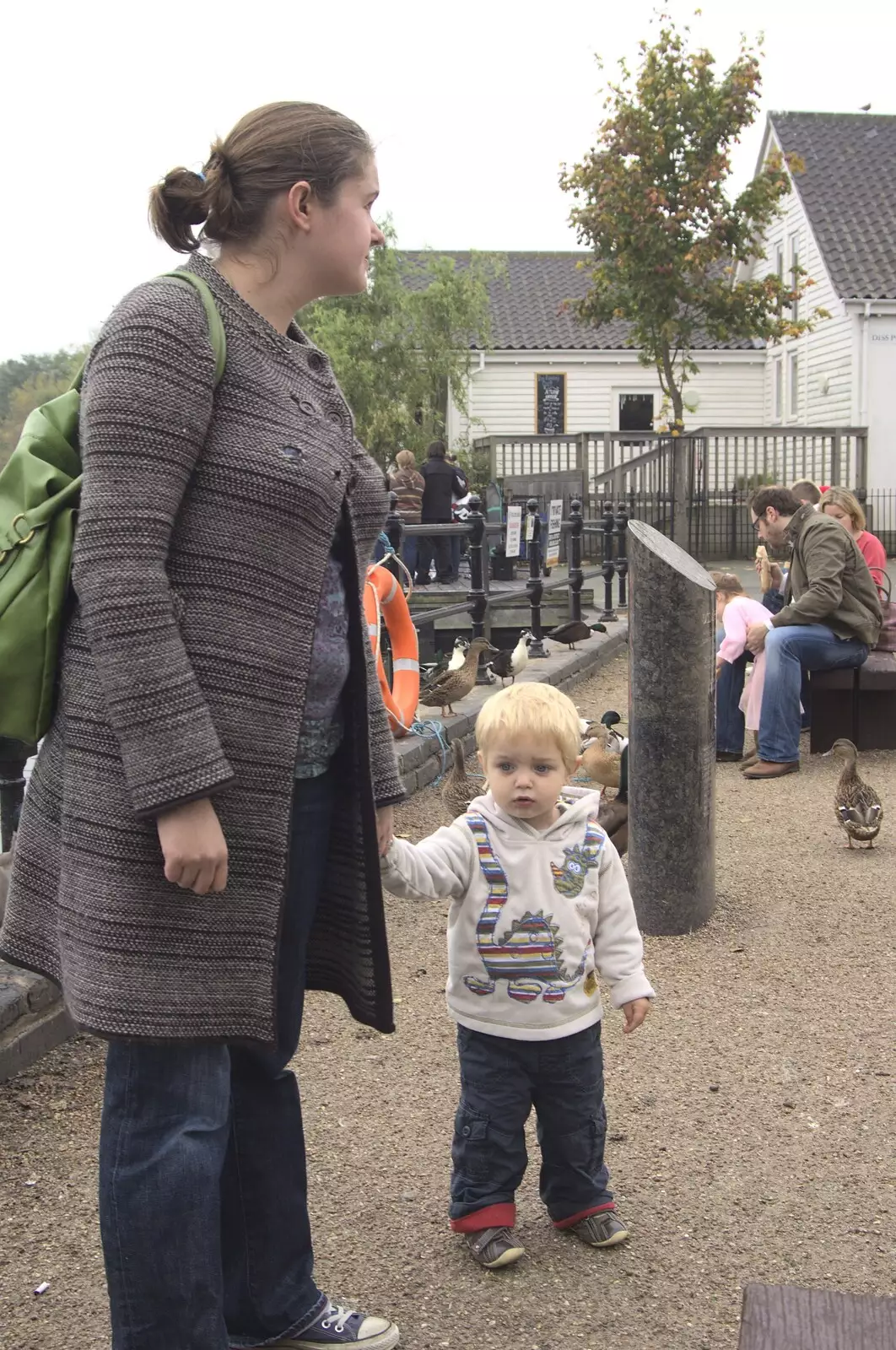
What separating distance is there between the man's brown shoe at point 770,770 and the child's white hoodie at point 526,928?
5296 millimetres

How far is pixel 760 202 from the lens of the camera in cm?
2722

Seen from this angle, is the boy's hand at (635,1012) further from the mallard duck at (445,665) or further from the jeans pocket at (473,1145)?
the mallard duck at (445,665)

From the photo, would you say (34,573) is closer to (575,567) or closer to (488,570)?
(488,570)

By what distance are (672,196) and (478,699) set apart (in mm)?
19713

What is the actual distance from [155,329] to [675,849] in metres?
3.67

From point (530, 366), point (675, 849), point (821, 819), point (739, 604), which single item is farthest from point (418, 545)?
point (530, 366)

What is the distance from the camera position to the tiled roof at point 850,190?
30.1 m

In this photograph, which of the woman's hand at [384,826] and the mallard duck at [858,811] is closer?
the woman's hand at [384,826]

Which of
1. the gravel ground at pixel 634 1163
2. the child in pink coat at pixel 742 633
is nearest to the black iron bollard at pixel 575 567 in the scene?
the child in pink coat at pixel 742 633

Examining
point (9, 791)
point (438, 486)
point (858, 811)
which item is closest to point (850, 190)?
point (438, 486)

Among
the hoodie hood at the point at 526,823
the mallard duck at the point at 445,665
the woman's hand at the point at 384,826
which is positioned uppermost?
the woman's hand at the point at 384,826

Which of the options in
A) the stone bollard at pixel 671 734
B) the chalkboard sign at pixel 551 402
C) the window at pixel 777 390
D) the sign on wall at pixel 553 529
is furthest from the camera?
the chalkboard sign at pixel 551 402

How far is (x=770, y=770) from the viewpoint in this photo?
8195 mm

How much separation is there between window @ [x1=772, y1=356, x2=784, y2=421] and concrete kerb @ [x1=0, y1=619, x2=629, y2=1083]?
949 inches
